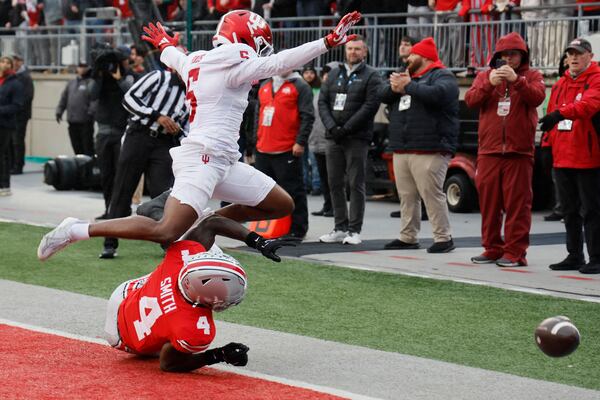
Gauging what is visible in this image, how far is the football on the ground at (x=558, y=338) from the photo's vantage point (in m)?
5.66

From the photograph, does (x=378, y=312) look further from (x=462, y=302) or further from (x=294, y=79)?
(x=294, y=79)

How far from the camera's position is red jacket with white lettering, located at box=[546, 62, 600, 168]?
10438 mm

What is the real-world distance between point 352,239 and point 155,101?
2.79 metres

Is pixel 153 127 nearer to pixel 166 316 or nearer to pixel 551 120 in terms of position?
pixel 551 120

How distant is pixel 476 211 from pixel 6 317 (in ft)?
31.8

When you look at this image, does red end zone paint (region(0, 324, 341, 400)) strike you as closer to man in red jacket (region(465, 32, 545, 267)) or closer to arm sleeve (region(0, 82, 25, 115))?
man in red jacket (region(465, 32, 545, 267))

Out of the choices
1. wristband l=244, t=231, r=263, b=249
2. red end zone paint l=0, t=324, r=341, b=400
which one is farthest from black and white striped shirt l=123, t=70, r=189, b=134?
red end zone paint l=0, t=324, r=341, b=400

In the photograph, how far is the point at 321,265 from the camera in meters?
11.0

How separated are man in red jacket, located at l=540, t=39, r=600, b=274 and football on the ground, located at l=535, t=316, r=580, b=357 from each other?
505cm

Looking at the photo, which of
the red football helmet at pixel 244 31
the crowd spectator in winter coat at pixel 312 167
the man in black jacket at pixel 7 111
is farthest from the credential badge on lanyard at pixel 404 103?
the man in black jacket at pixel 7 111

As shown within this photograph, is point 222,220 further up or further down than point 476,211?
further up

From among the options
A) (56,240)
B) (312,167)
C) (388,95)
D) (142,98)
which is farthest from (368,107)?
(312,167)

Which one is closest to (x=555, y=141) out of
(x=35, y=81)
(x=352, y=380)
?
(x=352, y=380)

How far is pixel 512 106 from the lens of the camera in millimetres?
10984
